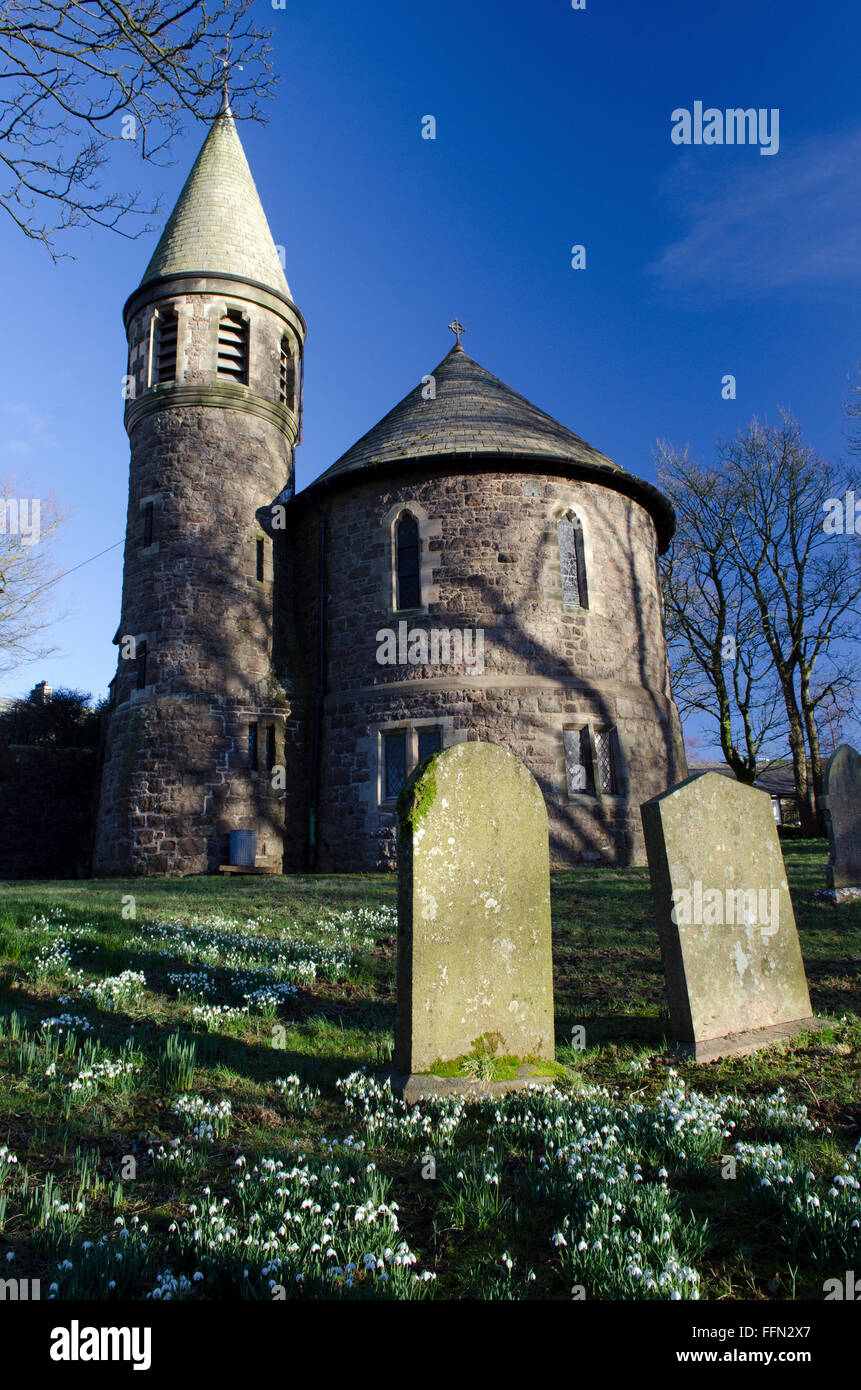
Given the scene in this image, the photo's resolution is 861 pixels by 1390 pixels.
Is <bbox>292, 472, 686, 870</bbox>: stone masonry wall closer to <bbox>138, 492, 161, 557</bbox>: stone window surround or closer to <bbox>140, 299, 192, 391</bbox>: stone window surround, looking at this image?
<bbox>138, 492, 161, 557</bbox>: stone window surround

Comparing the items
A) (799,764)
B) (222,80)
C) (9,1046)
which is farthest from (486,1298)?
(799,764)

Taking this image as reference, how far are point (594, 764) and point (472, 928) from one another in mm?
11843

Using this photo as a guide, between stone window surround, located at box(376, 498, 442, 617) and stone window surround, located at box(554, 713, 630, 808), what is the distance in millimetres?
3679

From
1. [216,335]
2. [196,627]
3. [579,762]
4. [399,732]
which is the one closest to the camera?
[579,762]

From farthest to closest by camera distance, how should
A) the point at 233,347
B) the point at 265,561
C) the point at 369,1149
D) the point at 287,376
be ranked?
A: the point at 287,376
the point at 233,347
the point at 265,561
the point at 369,1149

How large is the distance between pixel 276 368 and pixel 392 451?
190 inches

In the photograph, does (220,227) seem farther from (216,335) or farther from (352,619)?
(352,619)

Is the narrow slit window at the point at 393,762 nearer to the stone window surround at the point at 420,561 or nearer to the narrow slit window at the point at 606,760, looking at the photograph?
the stone window surround at the point at 420,561

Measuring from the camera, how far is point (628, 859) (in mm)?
16312

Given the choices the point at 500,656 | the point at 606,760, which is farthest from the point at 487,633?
the point at 606,760

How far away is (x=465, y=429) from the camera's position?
18.2 m

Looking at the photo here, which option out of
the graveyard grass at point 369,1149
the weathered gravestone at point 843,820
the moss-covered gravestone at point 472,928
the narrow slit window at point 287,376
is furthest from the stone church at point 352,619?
the moss-covered gravestone at point 472,928

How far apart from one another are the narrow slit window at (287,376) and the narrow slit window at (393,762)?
30.0 feet
